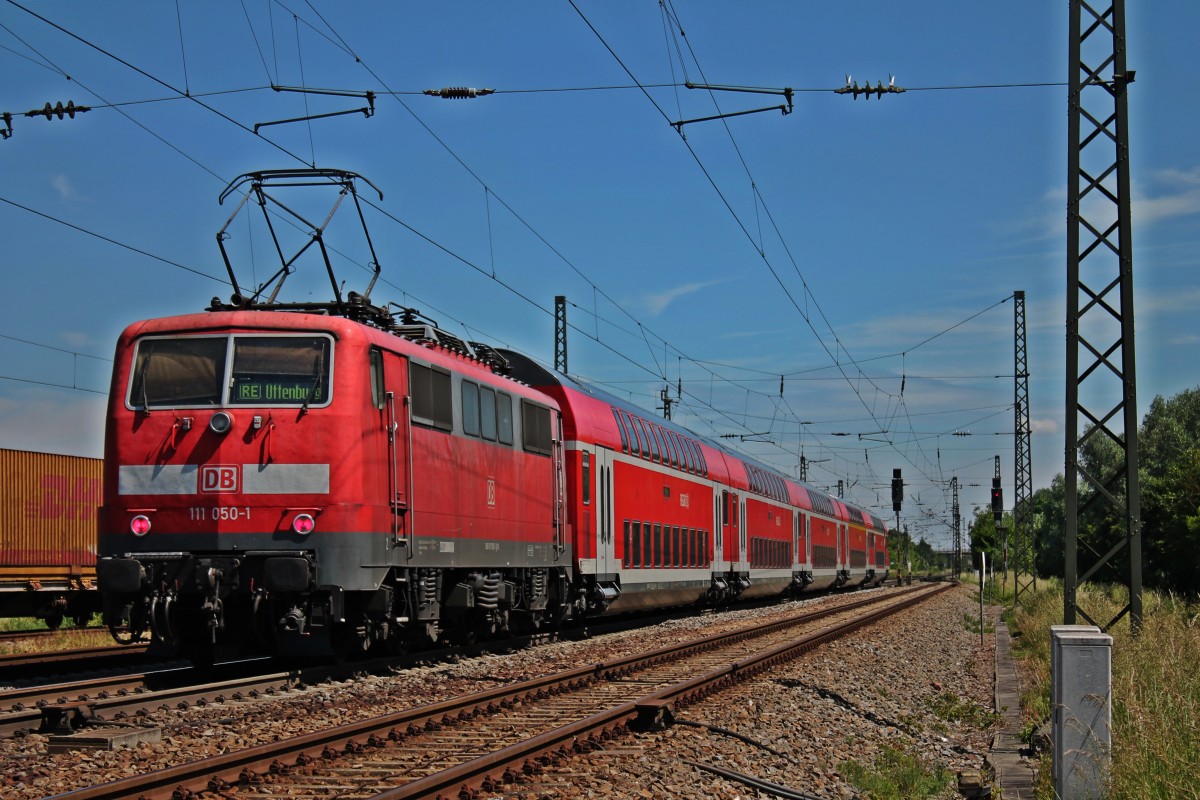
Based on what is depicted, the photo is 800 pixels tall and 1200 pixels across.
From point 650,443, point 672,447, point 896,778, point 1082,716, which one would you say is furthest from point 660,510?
point 1082,716

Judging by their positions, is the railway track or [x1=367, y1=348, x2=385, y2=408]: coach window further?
[x1=367, y1=348, x2=385, y2=408]: coach window

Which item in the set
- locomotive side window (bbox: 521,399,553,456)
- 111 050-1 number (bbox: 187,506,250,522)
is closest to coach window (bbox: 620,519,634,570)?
locomotive side window (bbox: 521,399,553,456)

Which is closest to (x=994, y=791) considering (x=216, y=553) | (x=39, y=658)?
(x=216, y=553)

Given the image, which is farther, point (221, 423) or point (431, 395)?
point (431, 395)

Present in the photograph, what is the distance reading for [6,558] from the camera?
22.9 metres

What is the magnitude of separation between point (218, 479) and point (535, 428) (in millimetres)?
7120

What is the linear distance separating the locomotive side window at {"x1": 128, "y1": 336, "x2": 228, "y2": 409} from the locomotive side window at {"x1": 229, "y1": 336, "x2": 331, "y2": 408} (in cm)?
19

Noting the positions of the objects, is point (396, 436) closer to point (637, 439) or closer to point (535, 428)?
point (535, 428)

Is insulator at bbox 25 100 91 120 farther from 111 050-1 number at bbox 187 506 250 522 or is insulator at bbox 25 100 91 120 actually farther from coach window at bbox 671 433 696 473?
coach window at bbox 671 433 696 473

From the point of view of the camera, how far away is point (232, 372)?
13188 mm

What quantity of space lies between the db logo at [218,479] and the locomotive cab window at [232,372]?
707 millimetres

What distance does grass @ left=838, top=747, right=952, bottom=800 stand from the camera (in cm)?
943

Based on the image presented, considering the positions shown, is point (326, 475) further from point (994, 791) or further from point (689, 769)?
point (994, 791)

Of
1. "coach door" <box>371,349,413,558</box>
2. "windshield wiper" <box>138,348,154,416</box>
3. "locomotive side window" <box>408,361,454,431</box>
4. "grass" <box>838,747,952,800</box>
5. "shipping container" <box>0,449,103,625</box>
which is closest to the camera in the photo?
"grass" <box>838,747,952,800</box>
